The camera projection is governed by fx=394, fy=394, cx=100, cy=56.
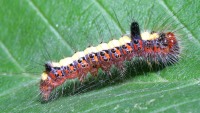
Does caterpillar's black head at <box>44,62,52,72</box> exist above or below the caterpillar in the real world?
above

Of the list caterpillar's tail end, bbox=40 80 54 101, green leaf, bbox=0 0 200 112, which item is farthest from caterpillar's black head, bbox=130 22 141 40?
caterpillar's tail end, bbox=40 80 54 101

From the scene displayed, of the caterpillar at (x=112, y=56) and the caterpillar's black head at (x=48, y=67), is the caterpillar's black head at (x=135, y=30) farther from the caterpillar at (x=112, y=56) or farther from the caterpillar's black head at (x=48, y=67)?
the caterpillar's black head at (x=48, y=67)

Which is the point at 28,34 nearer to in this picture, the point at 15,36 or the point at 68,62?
the point at 15,36

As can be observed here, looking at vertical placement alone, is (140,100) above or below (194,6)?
below

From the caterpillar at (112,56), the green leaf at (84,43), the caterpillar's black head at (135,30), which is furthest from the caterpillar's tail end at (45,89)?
the caterpillar's black head at (135,30)

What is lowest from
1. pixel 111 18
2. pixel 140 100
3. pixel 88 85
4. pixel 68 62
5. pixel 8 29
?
pixel 140 100

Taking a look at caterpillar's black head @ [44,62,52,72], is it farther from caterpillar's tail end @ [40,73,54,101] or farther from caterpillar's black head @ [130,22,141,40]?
caterpillar's black head @ [130,22,141,40]

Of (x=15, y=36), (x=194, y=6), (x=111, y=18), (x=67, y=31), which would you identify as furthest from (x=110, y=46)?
(x=15, y=36)
